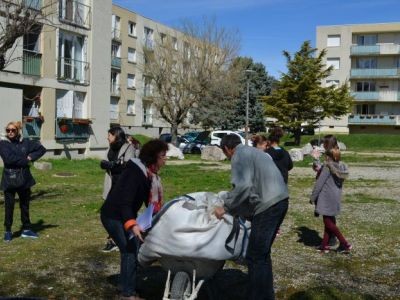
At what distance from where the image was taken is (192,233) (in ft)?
15.3

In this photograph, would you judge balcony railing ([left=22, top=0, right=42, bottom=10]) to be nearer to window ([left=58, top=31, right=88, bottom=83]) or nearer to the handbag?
the handbag

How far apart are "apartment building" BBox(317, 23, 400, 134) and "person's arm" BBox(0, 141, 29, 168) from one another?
60.1 m

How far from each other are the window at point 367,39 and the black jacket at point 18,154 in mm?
64375

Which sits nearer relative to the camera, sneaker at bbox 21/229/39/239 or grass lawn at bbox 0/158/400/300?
grass lawn at bbox 0/158/400/300

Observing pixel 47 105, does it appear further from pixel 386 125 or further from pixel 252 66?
pixel 386 125

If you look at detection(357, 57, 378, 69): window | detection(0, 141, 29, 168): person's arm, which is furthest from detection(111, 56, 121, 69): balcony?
detection(0, 141, 29, 168): person's arm

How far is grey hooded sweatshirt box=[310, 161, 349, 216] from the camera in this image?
25.9ft

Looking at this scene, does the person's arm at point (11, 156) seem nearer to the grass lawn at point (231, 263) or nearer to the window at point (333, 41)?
the grass lawn at point (231, 263)

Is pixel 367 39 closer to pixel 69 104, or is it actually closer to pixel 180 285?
pixel 69 104

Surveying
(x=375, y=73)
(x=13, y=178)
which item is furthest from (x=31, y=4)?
(x=375, y=73)

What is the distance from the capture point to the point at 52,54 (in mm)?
26484

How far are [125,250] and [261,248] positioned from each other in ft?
4.19

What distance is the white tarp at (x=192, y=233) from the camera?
4.65 metres

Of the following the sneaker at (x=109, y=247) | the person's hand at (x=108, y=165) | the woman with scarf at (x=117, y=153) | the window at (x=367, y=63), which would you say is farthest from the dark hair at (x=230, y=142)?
the window at (x=367, y=63)
